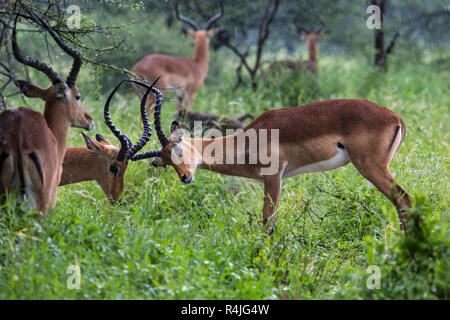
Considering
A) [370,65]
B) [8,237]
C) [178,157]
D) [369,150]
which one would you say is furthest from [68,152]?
[370,65]

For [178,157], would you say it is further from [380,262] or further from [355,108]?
[380,262]

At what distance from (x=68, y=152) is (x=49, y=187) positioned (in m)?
1.74

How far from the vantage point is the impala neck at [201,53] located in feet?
32.1

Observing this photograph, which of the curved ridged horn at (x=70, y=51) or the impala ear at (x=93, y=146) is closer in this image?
the curved ridged horn at (x=70, y=51)

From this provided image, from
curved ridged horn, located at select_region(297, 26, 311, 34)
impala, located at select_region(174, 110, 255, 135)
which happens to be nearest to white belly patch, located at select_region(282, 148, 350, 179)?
impala, located at select_region(174, 110, 255, 135)

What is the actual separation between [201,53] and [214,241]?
643 centimetres

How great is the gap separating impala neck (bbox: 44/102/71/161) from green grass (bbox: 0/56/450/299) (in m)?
0.50

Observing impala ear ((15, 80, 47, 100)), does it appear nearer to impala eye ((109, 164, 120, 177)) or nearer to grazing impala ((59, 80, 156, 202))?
grazing impala ((59, 80, 156, 202))

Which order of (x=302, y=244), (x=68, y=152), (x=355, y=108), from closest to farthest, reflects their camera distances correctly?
(x=302, y=244)
(x=355, y=108)
(x=68, y=152)

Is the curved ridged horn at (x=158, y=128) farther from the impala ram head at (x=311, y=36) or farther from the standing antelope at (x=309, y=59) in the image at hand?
the impala ram head at (x=311, y=36)

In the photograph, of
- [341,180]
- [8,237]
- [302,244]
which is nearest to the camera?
[8,237]

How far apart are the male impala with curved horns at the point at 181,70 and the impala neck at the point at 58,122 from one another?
4.14 metres

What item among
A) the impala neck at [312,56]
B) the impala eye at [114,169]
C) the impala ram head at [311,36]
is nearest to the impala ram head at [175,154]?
the impala eye at [114,169]
